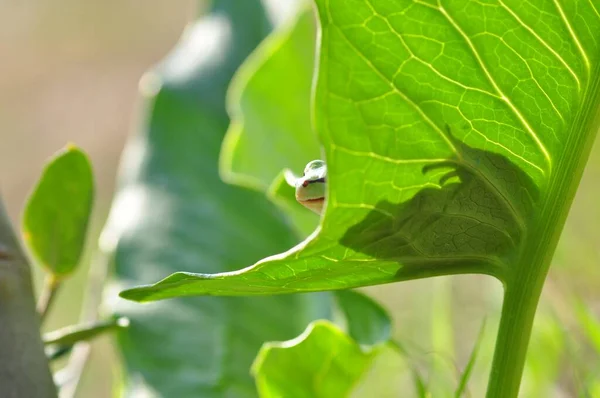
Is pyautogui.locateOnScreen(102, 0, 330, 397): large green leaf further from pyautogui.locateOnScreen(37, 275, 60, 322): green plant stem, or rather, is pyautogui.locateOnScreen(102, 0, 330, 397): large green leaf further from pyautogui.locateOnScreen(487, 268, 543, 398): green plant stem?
pyautogui.locateOnScreen(487, 268, 543, 398): green plant stem

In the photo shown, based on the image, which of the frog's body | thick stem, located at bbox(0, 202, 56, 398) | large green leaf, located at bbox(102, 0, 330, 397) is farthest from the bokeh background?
the frog's body

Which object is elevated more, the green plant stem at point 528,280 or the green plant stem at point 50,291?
the green plant stem at point 528,280

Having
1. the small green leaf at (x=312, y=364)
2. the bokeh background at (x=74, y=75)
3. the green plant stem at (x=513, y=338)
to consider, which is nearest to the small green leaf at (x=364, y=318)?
the small green leaf at (x=312, y=364)

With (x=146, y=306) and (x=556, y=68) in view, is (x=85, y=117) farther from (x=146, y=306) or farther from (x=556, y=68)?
(x=556, y=68)

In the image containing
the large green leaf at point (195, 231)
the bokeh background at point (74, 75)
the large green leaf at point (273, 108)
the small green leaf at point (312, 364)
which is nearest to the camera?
the small green leaf at point (312, 364)

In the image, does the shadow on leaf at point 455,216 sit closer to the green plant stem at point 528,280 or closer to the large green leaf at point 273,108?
the green plant stem at point 528,280

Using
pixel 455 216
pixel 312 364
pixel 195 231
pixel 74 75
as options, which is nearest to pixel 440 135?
pixel 455 216

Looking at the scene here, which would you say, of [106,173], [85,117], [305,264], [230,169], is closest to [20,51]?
[85,117]
